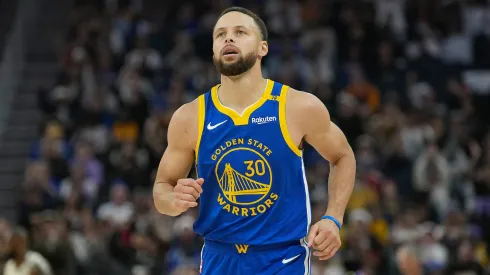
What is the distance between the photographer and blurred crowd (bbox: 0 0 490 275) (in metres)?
14.2

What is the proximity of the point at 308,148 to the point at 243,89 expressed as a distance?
10136mm

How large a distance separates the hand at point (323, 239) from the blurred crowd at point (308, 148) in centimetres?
496

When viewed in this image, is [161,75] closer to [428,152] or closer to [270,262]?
[428,152]

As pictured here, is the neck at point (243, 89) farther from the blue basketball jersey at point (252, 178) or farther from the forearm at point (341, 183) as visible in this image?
the forearm at point (341, 183)

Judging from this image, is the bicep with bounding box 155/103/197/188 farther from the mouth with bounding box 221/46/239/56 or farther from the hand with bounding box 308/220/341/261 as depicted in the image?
the hand with bounding box 308/220/341/261

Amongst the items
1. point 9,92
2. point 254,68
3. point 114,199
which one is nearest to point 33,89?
point 9,92

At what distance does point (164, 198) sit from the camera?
6.21 m

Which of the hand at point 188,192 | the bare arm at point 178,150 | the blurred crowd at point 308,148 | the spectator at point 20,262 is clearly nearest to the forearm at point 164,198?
the bare arm at point 178,150

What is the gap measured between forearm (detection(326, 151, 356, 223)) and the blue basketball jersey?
0.73ft

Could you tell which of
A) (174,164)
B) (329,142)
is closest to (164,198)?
(174,164)

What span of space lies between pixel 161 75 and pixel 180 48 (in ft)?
2.32

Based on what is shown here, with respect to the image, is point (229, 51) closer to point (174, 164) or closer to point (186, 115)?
point (186, 115)

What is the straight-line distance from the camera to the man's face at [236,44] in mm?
6301

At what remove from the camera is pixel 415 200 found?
619 inches
